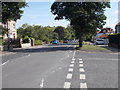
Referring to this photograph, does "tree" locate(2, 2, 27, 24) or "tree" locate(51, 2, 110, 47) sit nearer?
"tree" locate(2, 2, 27, 24)

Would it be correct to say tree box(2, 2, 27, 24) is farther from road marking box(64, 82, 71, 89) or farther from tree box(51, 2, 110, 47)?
road marking box(64, 82, 71, 89)

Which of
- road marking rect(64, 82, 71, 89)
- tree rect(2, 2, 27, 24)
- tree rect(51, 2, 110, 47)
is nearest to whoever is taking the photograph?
road marking rect(64, 82, 71, 89)

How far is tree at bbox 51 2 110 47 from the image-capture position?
31.2m

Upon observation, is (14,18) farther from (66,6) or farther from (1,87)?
(1,87)

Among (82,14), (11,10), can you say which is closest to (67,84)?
(82,14)

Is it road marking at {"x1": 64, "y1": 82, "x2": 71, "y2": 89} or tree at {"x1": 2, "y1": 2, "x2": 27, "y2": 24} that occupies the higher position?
tree at {"x1": 2, "y1": 2, "x2": 27, "y2": 24}

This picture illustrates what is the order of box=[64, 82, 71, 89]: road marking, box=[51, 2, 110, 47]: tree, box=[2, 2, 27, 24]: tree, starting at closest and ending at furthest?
1. box=[64, 82, 71, 89]: road marking
2. box=[2, 2, 27, 24]: tree
3. box=[51, 2, 110, 47]: tree

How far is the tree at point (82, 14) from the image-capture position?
102 ft

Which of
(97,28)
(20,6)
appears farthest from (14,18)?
(97,28)

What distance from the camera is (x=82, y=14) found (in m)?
30.8

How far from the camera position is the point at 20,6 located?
3120 cm

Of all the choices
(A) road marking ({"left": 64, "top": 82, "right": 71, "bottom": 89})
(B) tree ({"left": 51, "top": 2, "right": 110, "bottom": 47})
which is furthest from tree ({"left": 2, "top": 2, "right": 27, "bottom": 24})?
(A) road marking ({"left": 64, "top": 82, "right": 71, "bottom": 89})

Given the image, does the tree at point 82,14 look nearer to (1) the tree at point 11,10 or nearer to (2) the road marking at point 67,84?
(1) the tree at point 11,10

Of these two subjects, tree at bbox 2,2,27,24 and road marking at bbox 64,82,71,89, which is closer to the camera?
road marking at bbox 64,82,71,89
